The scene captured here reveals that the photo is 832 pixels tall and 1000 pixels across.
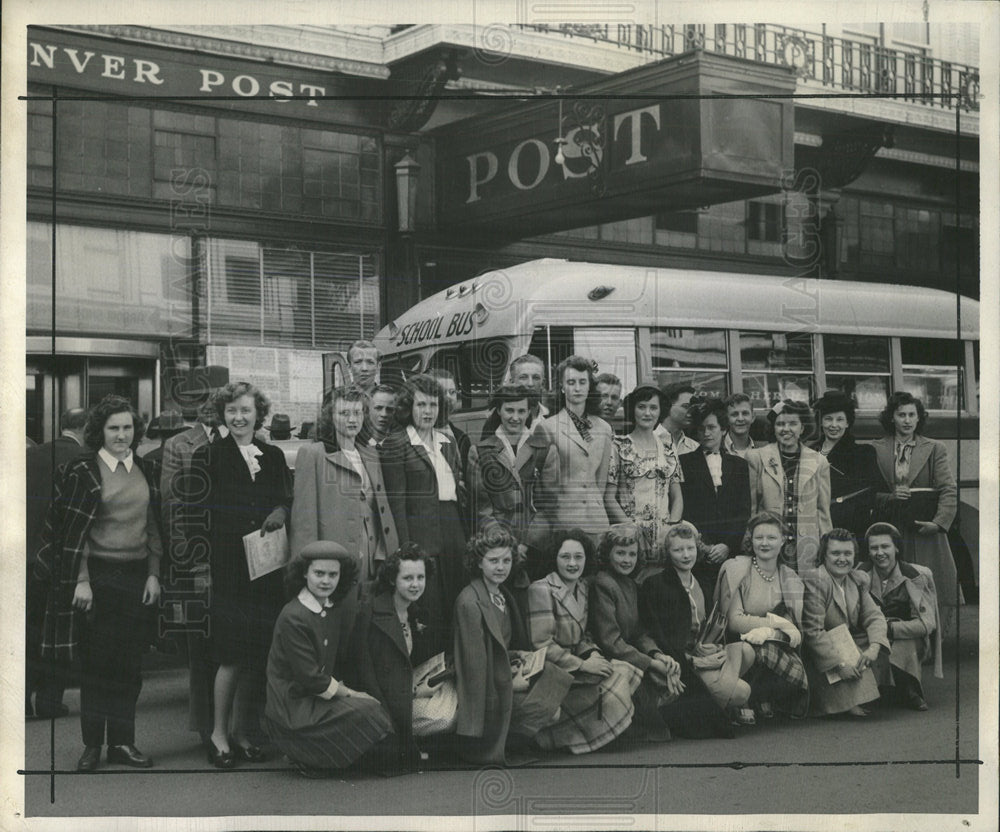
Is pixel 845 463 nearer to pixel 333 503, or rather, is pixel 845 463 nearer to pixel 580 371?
pixel 580 371

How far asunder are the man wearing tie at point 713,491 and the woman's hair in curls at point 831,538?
404 millimetres

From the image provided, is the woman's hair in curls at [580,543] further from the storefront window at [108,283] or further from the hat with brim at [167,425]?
the storefront window at [108,283]

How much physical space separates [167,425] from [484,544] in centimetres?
154

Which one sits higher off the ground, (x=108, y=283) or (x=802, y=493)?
(x=108, y=283)

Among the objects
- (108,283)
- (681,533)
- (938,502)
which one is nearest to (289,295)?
(108,283)

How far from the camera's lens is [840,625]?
601 cm

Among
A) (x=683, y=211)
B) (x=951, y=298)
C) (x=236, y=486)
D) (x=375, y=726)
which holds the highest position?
(x=683, y=211)

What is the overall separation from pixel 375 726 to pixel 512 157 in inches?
106

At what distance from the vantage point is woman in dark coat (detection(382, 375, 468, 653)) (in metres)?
5.68

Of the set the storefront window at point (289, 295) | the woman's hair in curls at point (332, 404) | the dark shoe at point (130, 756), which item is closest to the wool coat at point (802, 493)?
the woman's hair in curls at point (332, 404)

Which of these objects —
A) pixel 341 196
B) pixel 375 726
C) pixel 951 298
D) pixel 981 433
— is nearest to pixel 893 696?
pixel 981 433

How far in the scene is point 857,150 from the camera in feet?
20.0

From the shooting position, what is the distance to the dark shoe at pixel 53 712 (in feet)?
18.5

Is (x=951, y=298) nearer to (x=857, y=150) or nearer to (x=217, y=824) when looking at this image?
(x=857, y=150)
